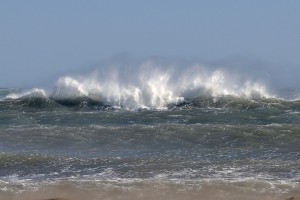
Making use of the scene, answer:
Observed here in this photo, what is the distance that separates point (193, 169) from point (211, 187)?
1.69 m

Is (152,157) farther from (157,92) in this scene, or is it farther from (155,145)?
(157,92)

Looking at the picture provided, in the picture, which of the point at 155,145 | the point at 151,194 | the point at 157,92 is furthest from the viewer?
the point at 157,92

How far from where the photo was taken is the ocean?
10.8 meters

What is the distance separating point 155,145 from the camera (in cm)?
1570

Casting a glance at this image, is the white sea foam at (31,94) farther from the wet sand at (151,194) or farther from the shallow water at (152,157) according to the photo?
the wet sand at (151,194)

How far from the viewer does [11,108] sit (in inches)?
1082

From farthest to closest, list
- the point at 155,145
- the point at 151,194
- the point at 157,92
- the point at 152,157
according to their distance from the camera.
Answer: the point at 157,92, the point at 155,145, the point at 152,157, the point at 151,194

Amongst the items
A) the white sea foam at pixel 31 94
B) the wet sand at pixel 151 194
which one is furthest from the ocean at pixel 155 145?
the white sea foam at pixel 31 94

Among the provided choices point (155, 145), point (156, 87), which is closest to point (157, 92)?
point (156, 87)

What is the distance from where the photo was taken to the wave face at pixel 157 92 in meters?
27.9

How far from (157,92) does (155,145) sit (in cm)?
1415

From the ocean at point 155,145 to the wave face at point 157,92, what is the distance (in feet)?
0.26

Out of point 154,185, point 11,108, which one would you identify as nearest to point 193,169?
point 154,185

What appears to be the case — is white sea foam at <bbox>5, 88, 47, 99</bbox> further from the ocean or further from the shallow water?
the shallow water
